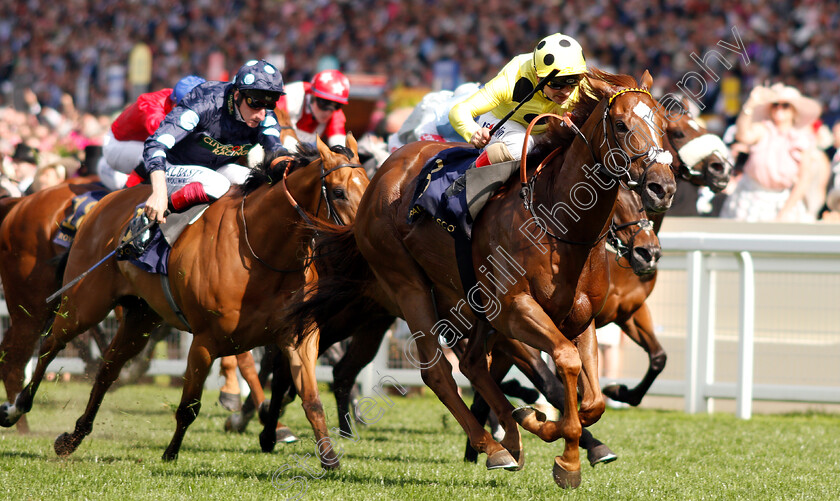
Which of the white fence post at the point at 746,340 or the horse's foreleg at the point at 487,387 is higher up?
the horse's foreleg at the point at 487,387

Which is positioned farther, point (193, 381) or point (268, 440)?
point (268, 440)

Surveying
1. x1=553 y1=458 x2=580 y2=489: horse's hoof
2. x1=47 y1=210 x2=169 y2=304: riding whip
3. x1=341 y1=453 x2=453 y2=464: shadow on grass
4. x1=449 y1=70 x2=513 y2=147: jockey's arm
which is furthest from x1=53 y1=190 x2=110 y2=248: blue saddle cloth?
x1=553 y1=458 x2=580 y2=489: horse's hoof

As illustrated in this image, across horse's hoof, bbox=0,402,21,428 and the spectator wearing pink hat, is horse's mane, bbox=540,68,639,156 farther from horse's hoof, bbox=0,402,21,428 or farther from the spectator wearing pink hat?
the spectator wearing pink hat

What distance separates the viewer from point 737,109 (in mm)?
14758

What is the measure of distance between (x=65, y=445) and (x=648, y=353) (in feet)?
11.7

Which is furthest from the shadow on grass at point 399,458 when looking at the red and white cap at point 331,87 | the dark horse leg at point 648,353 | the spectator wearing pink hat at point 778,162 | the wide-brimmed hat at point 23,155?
the wide-brimmed hat at point 23,155

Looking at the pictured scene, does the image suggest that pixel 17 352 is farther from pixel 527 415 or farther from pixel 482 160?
pixel 527 415

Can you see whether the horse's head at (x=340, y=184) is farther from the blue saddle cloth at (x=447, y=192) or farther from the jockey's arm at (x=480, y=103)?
the jockey's arm at (x=480, y=103)

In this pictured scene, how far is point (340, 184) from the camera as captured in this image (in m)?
5.39

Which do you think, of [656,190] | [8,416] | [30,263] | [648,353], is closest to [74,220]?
[30,263]

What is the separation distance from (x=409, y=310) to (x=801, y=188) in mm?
5259

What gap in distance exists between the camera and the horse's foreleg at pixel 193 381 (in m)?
5.36

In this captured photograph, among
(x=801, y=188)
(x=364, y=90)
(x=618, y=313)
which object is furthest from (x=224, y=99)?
(x=364, y=90)

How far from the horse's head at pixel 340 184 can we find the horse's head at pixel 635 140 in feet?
4.97
